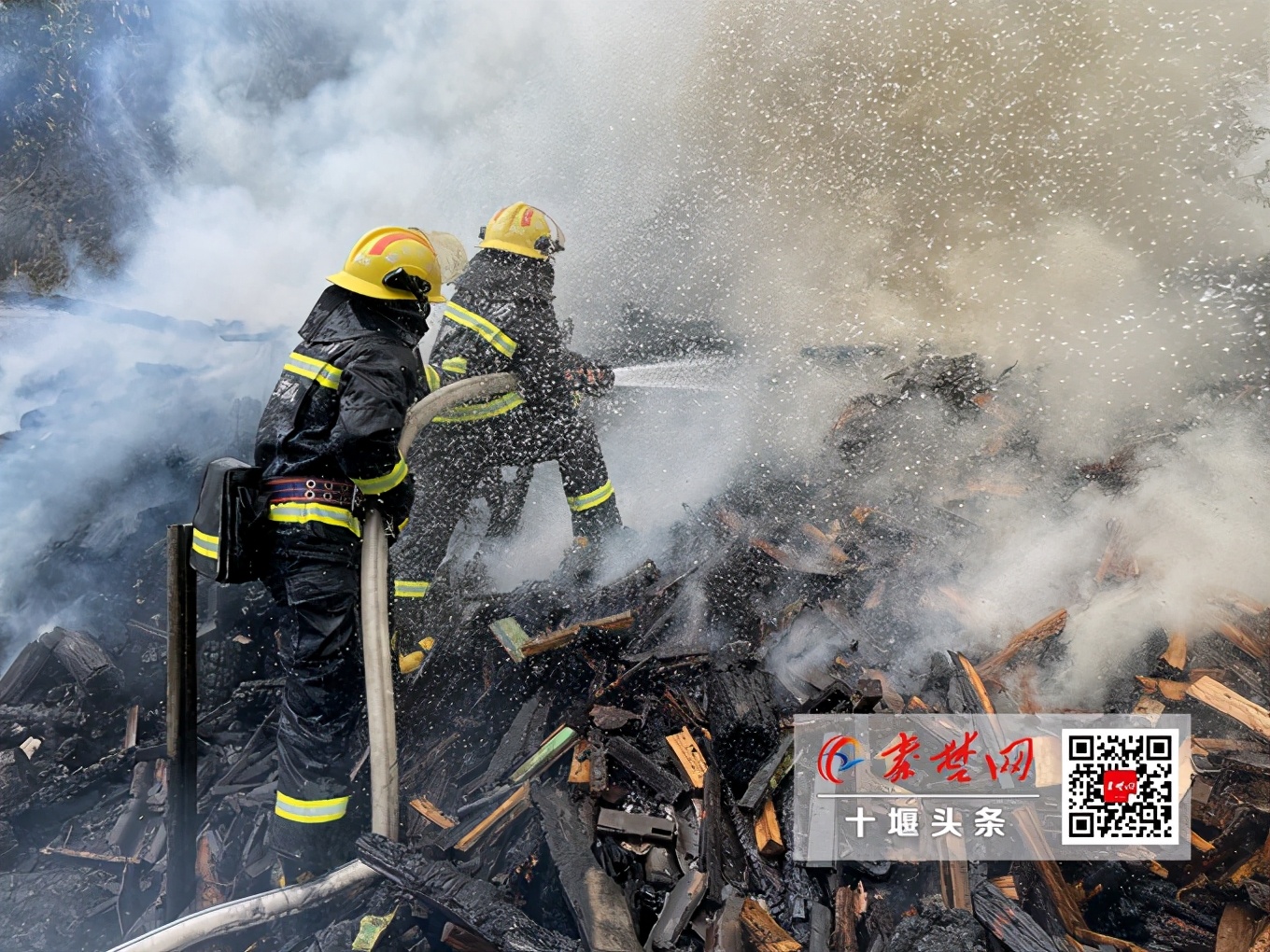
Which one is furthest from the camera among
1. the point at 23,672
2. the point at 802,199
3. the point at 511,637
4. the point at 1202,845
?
the point at 802,199

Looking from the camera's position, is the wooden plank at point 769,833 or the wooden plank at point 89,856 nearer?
the wooden plank at point 769,833

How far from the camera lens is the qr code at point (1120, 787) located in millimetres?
2871

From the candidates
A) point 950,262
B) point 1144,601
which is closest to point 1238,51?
point 950,262

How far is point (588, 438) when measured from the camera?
4957mm

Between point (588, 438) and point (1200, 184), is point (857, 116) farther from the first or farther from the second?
point (588, 438)

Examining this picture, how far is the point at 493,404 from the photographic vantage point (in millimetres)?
4629

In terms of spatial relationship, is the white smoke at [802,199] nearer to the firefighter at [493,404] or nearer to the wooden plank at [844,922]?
the firefighter at [493,404]

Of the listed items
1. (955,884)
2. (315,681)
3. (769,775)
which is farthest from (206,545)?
(955,884)

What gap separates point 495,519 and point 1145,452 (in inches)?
165

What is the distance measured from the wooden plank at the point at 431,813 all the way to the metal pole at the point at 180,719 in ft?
3.30

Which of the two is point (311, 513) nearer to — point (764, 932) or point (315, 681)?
point (315, 681)

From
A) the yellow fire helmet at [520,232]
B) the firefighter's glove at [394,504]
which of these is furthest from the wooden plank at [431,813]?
the yellow fire helmet at [520,232]

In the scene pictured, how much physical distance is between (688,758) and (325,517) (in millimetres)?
1932

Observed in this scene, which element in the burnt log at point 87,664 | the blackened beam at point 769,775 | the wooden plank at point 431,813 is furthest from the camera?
the burnt log at point 87,664
